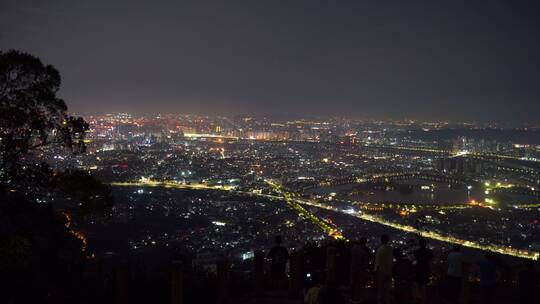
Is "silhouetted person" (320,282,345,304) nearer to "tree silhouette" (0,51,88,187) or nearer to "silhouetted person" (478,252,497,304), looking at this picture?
"silhouetted person" (478,252,497,304)

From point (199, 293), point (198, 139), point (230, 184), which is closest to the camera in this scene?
point (199, 293)

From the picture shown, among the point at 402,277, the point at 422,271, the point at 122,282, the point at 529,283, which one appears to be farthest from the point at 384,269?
the point at 122,282

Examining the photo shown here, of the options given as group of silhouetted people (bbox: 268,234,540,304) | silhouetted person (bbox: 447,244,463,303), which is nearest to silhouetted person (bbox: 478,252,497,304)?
group of silhouetted people (bbox: 268,234,540,304)

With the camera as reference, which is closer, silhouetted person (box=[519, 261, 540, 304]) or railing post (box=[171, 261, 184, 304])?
railing post (box=[171, 261, 184, 304])

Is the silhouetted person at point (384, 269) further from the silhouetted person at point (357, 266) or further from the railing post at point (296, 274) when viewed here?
the railing post at point (296, 274)

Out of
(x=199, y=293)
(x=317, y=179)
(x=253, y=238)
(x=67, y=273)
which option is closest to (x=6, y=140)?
(x=67, y=273)

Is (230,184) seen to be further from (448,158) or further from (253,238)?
(448,158)

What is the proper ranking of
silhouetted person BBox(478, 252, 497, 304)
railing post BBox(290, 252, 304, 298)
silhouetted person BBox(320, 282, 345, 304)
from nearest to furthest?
silhouetted person BBox(320, 282, 345, 304) < silhouetted person BBox(478, 252, 497, 304) < railing post BBox(290, 252, 304, 298)
